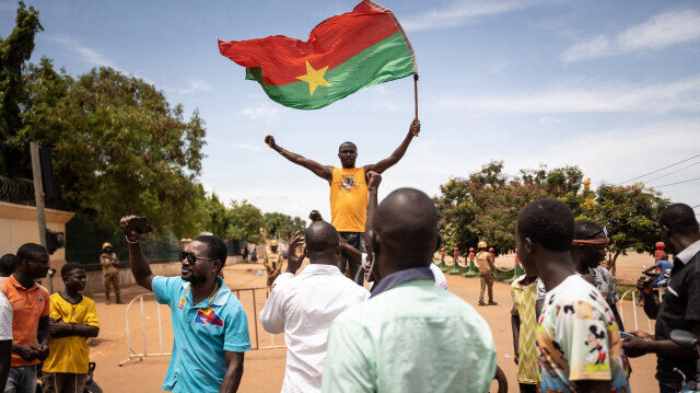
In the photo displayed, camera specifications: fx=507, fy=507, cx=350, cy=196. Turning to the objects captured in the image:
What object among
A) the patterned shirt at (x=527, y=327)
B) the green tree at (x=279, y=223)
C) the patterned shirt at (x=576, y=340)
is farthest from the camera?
the green tree at (x=279, y=223)

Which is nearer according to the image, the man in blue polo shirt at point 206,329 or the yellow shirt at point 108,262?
the man in blue polo shirt at point 206,329

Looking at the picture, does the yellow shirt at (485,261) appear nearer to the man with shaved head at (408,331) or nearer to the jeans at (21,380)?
the jeans at (21,380)

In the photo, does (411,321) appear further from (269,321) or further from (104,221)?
(104,221)

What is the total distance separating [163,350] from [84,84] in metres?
16.7

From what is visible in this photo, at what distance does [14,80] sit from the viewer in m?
21.5

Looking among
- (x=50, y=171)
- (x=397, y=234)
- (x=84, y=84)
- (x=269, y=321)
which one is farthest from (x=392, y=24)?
(x=84, y=84)

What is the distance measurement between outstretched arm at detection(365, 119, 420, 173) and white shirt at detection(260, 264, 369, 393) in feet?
7.83

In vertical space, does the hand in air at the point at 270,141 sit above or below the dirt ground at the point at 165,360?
above

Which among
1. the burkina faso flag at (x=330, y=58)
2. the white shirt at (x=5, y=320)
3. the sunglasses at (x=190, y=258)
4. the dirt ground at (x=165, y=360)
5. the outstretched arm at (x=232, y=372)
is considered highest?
the burkina faso flag at (x=330, y=58)

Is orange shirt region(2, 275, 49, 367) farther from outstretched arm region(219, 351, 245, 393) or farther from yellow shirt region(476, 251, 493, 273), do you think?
yellow shirt region(476, 251, 493, 273)

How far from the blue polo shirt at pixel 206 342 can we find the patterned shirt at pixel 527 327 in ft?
6.05

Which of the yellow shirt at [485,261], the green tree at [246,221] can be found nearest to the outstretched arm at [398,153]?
the yellow shirt at [485,261]

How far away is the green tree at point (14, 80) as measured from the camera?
21.1 metres

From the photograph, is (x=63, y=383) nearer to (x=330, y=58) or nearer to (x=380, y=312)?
(x=330, y=58)
